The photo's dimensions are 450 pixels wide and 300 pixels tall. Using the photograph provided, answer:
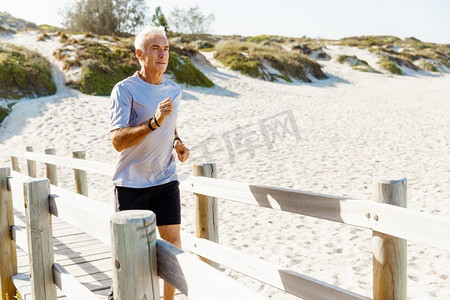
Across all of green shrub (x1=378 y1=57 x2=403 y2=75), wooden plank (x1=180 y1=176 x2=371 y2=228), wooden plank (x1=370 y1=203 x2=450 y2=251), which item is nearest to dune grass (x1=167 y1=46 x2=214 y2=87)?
wooden plank (x1=180 y1=176 x2=371 y2=228)

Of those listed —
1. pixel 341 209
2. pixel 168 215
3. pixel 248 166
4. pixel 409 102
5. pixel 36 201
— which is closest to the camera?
pixel 341 209

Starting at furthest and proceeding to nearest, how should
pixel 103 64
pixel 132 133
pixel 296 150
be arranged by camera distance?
pixel 103 64, pixel 296 150, pixel 132 133

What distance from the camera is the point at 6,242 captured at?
387cm

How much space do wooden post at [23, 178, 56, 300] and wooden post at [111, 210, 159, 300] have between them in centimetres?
131

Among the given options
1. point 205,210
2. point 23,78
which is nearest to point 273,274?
point 205,210

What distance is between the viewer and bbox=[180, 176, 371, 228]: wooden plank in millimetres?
2326

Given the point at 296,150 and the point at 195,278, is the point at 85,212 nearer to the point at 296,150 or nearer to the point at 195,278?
the point at 195,278

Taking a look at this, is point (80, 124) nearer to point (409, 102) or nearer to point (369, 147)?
point (369, 147)

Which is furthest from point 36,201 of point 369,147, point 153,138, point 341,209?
point 369,147

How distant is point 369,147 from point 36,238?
10531mm

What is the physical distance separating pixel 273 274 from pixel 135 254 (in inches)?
56.6

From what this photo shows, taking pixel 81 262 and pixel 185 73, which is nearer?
pixel 81 262

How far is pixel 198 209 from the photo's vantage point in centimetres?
369

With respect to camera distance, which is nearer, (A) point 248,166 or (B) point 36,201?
(B) point 36,201
